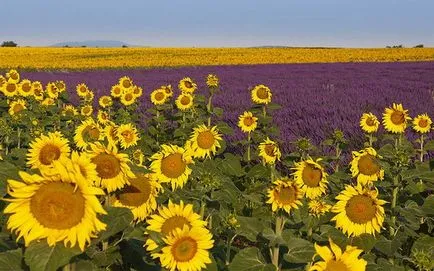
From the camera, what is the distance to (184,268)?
6.48 feet

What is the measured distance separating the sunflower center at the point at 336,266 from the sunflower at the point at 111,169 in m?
0.83

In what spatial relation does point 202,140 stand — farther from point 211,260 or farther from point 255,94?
point 211,260

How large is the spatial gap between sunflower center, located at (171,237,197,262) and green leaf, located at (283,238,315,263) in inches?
19.4

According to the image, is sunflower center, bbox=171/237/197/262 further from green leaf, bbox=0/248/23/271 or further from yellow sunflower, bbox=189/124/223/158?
yellow sunflower, bbox=189/124/223/158

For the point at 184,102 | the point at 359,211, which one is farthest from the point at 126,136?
the point at 359,211

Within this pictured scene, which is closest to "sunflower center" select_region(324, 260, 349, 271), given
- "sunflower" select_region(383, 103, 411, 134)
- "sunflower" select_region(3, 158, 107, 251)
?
"sunflower" select_region(3, 158, 107, 251)

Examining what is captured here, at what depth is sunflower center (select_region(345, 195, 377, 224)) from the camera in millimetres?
2791

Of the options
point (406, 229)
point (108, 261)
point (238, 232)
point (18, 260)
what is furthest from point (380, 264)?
point (18, 260)

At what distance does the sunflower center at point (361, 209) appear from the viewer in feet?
9.16

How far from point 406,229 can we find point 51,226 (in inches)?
98.8

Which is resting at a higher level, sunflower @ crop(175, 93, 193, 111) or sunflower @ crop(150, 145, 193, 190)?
sunflower @ crop(150, 145, 193, 190)

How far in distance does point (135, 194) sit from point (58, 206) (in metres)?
0.81

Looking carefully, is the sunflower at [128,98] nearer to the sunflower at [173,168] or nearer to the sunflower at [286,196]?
the sunflower at [173,168]

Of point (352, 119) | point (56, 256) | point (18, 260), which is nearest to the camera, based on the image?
point (56, 256)
